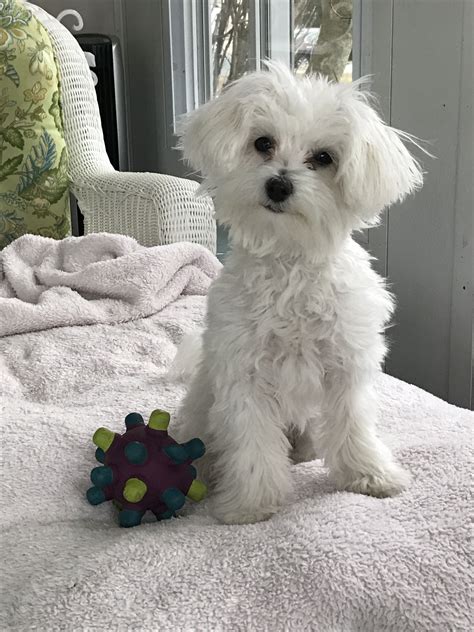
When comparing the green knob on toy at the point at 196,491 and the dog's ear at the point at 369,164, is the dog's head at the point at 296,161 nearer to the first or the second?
the dog's ear at the point at 369,164

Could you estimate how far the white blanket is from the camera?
0.98 m

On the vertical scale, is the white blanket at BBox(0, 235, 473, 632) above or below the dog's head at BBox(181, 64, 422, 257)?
below

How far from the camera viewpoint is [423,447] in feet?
4.53

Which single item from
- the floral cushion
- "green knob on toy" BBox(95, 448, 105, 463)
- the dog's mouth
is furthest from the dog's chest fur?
the floral cushion

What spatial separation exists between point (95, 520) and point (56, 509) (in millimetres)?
61

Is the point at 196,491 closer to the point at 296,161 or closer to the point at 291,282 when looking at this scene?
the point at 291,282

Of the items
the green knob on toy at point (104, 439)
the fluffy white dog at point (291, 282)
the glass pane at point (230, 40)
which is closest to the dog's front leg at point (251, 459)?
the fluffy white dog at point (291, 282)

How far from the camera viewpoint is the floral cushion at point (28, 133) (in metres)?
2.55

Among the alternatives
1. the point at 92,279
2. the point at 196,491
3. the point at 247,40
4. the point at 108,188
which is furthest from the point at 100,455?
the point at 247,40

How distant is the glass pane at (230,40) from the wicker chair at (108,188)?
1.77 ft

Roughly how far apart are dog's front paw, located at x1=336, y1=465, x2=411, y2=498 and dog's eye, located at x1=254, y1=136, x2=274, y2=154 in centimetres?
51

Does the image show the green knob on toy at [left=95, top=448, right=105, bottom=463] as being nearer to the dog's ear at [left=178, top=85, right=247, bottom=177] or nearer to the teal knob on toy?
the teal knob on toy

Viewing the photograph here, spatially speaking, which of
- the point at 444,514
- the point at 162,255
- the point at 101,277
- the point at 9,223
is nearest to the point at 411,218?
the point at 162,255

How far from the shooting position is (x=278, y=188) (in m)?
1.14
